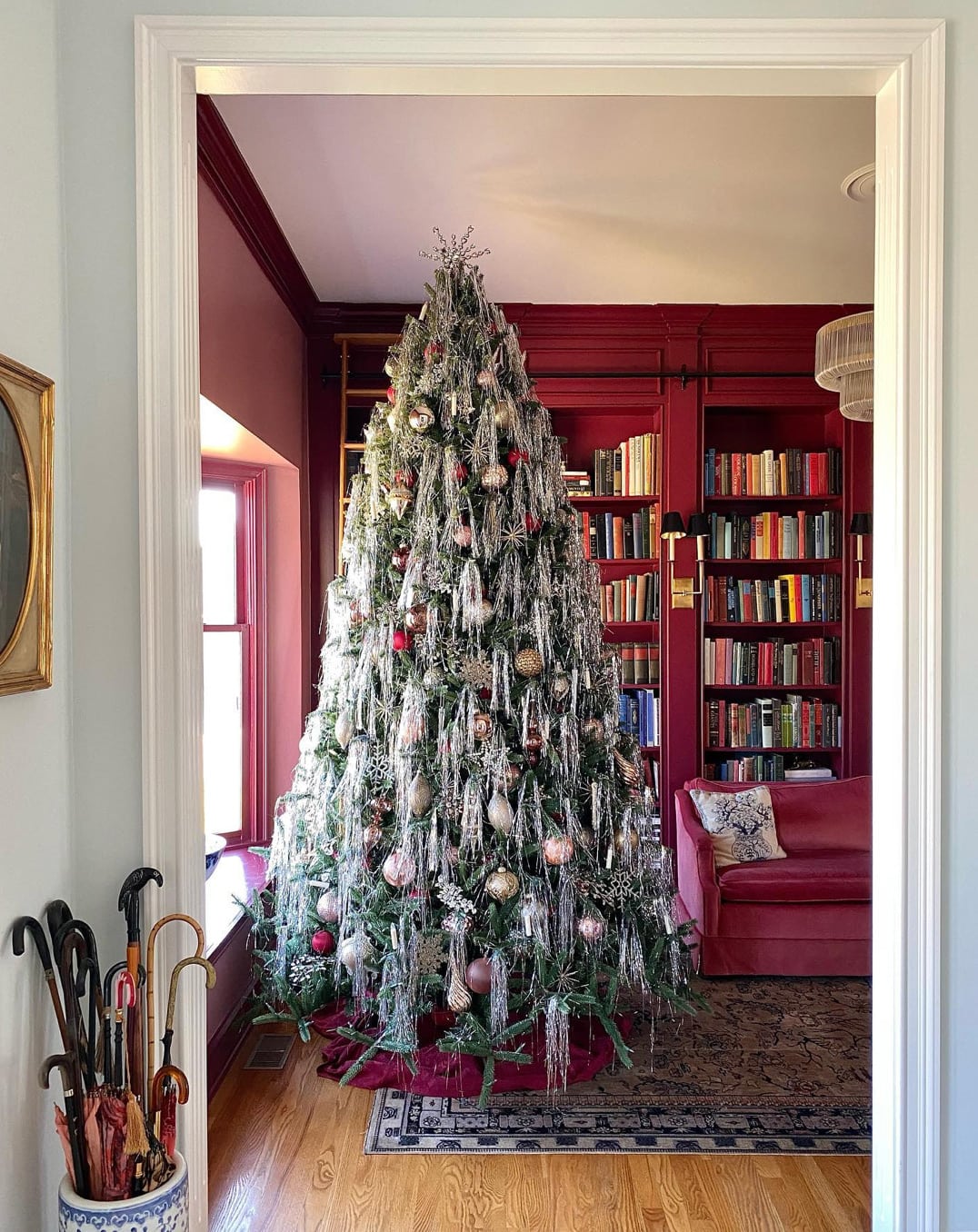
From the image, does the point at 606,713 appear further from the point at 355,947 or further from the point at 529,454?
the point at 355,947

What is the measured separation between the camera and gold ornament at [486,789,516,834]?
2.42m

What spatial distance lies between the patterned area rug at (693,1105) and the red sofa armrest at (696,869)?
1.47 feet

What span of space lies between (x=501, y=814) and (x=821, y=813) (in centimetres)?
208

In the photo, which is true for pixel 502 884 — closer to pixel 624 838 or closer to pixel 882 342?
pixel 624 838

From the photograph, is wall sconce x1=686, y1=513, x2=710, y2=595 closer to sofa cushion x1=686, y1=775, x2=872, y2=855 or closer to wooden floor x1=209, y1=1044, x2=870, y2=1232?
sofa cushion x1=686, y1=775, x2=872, y2=855

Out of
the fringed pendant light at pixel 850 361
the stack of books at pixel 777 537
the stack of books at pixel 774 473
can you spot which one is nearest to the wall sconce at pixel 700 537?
the stack of books at pixel 777 537

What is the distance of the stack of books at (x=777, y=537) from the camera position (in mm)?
4547

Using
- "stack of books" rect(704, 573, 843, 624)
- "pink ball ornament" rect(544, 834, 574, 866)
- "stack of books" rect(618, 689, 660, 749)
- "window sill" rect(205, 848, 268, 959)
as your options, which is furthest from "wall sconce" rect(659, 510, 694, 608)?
"window sill" rect(205, 848, 268, 959)

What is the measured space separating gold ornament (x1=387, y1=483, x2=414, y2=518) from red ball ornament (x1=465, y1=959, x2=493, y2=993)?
1378 mm

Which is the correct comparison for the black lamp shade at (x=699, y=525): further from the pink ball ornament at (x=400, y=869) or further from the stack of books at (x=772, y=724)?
the pink ball ornament at (x=400, y=869)

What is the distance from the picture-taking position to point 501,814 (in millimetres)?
2426

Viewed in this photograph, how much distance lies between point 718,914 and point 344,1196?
74.1 inches

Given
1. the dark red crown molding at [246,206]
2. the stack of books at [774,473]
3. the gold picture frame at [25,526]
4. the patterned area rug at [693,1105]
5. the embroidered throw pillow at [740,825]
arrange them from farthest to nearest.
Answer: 1. the stack of books at [774,473]
2. the embroidered throw pillow at [740,825]
3. the dark red crown molding at [246,206]
4. the patterned area rug at [693,1105]
5. the gold picture frame at [25,526]

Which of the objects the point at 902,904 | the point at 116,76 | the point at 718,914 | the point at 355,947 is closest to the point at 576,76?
the point at 116,76
